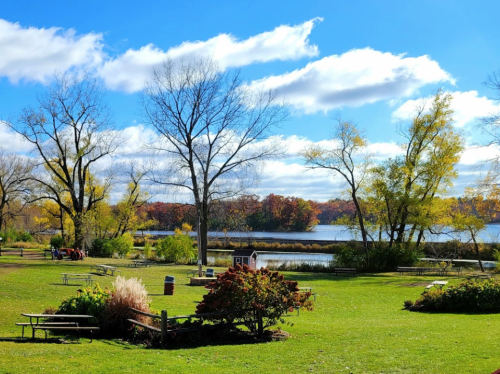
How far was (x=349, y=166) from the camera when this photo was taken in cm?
4147

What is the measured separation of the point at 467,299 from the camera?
17.6 meters

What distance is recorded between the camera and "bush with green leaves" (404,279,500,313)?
1722cm

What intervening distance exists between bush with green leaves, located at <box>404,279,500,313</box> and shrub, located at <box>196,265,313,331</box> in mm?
6834

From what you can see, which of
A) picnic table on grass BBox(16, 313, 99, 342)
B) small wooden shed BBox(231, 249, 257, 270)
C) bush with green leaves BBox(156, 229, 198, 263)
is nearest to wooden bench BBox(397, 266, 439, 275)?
small wooden shed BBox(231, 249, 257, 270)

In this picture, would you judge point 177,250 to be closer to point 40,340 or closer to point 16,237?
point 16,237

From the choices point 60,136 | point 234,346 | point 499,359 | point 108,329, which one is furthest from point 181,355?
point 60,136

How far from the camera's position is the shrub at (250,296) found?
1280 cm

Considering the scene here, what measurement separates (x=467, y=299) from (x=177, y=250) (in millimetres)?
29866

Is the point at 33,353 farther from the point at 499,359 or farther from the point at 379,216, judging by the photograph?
the point at 379,216

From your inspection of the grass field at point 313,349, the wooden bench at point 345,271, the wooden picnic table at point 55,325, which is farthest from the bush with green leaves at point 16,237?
the wooden picnic table at point 55,325

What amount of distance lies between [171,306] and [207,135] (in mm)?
27895

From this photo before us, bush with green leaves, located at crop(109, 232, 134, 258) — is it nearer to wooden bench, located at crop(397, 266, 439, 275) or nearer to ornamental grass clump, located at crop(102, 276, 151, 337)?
wooden bench, located at crop(397, 266, 439, 275)

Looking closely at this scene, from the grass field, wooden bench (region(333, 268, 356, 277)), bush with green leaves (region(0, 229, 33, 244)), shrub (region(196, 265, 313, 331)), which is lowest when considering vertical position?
wooden bench (region(333, 268, 356, 277))

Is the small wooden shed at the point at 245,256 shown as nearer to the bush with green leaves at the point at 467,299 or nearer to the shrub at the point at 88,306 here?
the bush with green leaves at the point at 467,299
